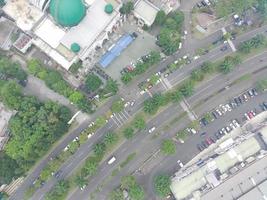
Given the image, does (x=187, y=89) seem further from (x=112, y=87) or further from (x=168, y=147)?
(x=112, y=87)

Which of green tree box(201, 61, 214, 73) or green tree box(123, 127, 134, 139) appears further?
green tree box(201, 61, 214, 73)

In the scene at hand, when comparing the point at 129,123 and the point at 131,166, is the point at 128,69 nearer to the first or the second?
the point at 129,123

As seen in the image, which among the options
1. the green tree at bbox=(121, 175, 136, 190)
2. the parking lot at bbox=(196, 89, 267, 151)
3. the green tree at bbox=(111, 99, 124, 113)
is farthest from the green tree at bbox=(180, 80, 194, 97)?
the green tree at bbox=(121, 175, 136, 190)

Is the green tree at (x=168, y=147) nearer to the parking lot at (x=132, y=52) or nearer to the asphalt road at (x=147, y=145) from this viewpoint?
the asphalt road at (x=147, y=145)


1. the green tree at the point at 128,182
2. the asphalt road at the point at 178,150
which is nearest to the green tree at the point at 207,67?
the asphalt road at the point at 178,150

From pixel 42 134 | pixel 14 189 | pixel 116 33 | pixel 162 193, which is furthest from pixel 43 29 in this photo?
pixel 162 193

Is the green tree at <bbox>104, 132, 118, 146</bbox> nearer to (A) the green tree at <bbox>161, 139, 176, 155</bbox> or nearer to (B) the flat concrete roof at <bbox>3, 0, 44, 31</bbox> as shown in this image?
(A) the green tree at <bbox>161, 139, 176, 155</bbox>
